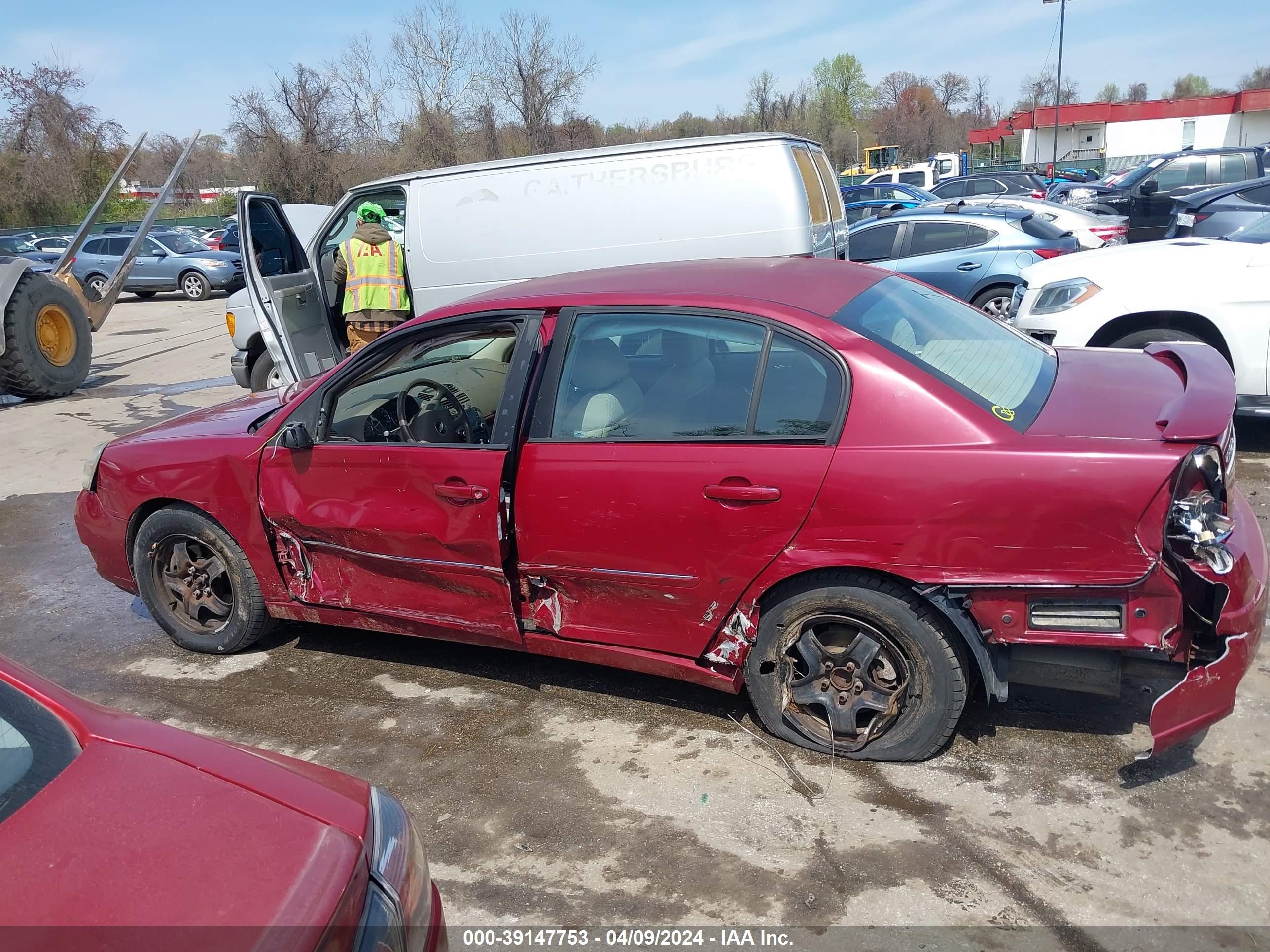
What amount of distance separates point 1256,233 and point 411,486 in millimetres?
8043

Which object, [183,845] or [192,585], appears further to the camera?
[192,585]

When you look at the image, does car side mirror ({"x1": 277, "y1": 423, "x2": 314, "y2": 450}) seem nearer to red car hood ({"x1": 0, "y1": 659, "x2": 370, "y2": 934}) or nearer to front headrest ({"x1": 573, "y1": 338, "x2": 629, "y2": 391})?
front headrest ({"x1": 573, "y1": 338, "x2": 629, "y2": 391})

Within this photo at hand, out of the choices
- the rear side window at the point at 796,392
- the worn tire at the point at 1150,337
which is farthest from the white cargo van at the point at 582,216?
the rear side window at the point at 796,392

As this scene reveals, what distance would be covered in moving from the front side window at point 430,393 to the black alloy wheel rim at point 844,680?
→ 1.45m

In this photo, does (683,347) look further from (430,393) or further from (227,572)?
(227,572)

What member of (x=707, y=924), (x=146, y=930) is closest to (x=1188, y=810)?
(x=707, y=924)

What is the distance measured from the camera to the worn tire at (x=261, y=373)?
9.58m

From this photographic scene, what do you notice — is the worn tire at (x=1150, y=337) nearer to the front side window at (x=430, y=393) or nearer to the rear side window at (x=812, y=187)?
the rear side window at (x=812, y=187)

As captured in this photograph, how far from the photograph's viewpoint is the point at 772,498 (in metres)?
3.20

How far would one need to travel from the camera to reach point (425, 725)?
12.8 feet

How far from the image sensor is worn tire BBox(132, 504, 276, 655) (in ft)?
14.2

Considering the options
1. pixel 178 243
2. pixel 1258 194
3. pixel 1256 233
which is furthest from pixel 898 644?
pixel 178 243

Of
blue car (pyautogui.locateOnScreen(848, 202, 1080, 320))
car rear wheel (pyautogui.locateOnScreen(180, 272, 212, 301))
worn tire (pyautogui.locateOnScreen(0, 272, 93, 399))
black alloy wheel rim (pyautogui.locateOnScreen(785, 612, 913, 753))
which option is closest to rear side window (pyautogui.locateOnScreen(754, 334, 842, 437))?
black alloy wheel rim (pyautogui.locateOnScreen(785, 612, 913, 753))

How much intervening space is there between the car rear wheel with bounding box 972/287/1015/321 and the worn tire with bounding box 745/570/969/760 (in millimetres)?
8016
